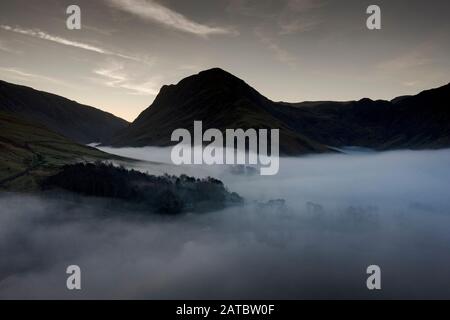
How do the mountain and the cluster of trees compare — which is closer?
the mountain

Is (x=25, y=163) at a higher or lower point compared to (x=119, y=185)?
higher

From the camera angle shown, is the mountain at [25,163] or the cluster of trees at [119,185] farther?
the cluster of trees at [119,185]

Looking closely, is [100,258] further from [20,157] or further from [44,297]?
[20,157]

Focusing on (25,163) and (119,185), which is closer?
(25,163)

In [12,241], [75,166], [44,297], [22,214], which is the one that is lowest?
[44,297]
